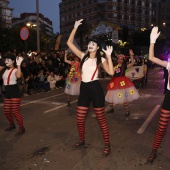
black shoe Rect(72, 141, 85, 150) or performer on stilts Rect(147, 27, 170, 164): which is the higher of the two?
performer on stilts Rect(147, 27, 170, 164)

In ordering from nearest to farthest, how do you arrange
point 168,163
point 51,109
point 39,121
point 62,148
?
point 168,163
point 62,148
point 39,121
point 51,109

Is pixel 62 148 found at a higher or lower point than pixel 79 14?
lower

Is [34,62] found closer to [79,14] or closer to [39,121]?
[39,121]

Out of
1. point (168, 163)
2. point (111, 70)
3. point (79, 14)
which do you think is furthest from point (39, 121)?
point (79, 14)

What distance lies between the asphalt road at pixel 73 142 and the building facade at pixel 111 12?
281 ft

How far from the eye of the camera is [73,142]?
19.2ft

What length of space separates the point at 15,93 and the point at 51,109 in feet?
11.3

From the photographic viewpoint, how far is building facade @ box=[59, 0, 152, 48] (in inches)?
3792

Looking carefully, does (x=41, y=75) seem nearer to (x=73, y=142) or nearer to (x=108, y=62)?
(x=73, y=142)

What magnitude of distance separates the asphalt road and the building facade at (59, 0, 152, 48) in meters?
85.5

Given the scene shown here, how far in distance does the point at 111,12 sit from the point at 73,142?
309 feet

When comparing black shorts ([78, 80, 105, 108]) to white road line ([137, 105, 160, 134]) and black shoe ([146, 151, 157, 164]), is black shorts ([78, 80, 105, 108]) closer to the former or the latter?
black shoe ([146, 151, 157, 164])

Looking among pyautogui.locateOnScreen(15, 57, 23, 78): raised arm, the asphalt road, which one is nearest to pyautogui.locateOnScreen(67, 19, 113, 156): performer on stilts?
the asphalt road

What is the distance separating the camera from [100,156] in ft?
16.5
